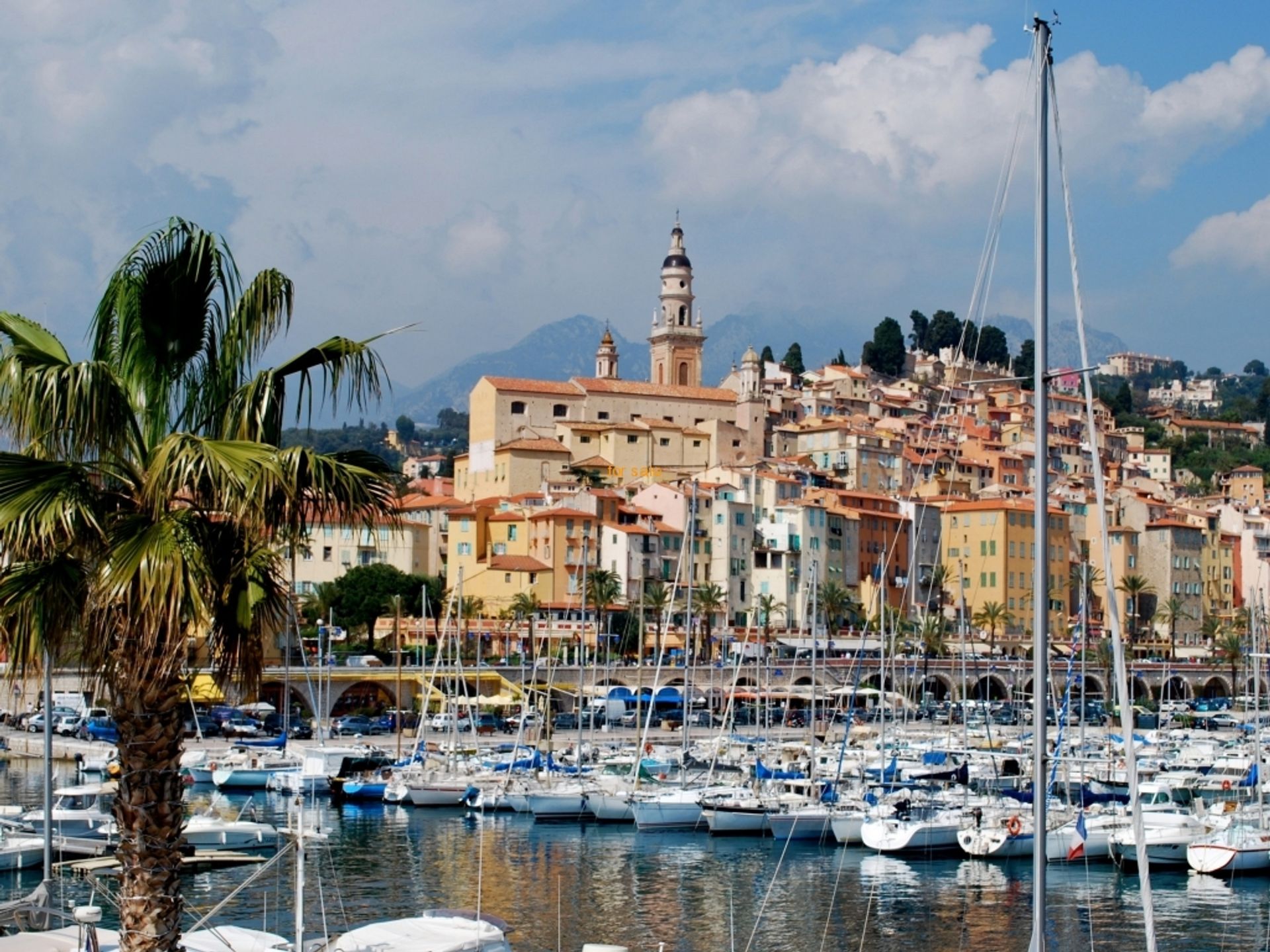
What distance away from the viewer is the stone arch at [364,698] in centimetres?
8469

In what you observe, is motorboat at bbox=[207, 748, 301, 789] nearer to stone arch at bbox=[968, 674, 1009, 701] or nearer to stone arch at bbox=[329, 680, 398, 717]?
stone arch at bbox=[329, 680, 398, 717]

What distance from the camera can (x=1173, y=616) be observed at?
12056 cm

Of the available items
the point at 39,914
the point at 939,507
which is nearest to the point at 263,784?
the point at 39,914

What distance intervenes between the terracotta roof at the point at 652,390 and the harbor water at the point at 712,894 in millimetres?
85150

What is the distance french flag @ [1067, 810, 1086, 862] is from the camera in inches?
1658

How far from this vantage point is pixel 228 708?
78.1 meters

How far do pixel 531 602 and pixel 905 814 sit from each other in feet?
181

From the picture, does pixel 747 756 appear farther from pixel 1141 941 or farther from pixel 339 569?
pixel 339 569

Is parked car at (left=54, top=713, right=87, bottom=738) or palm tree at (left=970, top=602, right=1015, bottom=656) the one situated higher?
palm tree at (left=970, top=602, right=1015, bottom=656)

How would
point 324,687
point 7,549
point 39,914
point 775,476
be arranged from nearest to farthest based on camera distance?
point 7,549
point 39,914
point 324,687
point 775,476

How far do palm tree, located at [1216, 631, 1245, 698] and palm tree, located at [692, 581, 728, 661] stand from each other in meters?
30.8

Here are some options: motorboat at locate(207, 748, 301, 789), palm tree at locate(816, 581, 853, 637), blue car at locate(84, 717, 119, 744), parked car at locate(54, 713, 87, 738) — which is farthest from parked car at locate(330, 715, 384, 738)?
palm tree at locate(816, 581, 853, 637)

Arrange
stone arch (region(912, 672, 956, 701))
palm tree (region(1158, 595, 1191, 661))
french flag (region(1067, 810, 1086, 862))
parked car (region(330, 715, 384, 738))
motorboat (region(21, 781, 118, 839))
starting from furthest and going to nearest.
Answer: palm tree (region(1158, 595, 1191, 661)), stone arch (region(912, 672, 956, 701)), parked car (region(330, 715, 384, 738)), motorboat (region(21, 781, 118, 839)), french flag (region(1067, 810, 1086, 862))

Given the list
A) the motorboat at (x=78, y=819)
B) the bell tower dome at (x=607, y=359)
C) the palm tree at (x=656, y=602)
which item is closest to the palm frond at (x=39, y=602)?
the motorboat at (x=78, y=819)
